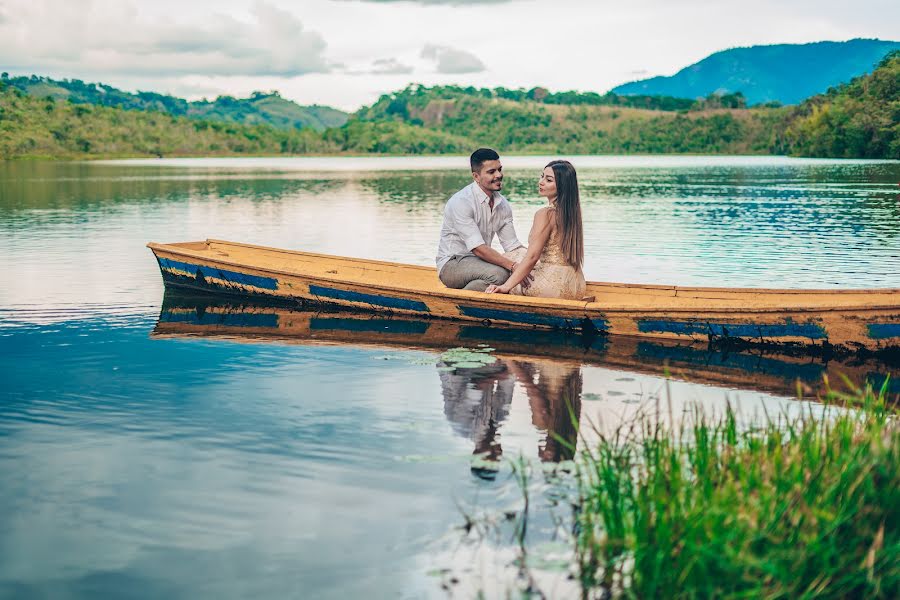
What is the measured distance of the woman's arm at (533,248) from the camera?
1012cm

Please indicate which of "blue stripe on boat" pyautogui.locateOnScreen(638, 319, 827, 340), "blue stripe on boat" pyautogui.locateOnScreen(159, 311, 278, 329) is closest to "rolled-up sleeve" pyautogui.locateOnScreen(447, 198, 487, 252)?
"blue stripe on boat" pyautogui.locateOnScreen(638, 319, 827, 340)

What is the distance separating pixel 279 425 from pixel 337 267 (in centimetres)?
681

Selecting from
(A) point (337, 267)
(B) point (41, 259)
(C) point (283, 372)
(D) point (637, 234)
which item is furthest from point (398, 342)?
(D) point (637, 234)

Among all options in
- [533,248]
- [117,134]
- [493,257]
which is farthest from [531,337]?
[117,134]

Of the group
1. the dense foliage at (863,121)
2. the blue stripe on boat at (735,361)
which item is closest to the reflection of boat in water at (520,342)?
the blue stripe on boat at (735,361)

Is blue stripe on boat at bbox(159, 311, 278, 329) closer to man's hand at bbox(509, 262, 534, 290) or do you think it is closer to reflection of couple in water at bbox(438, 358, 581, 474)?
man's hand at bbox(509, 262, 534, 290)

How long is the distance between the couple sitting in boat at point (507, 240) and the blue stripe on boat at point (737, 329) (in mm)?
1066

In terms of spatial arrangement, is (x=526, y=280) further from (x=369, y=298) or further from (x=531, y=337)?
(x=369, y=298)

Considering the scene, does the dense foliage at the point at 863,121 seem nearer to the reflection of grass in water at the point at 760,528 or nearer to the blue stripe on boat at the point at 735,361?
the blue stripe on boat at the point at 735,361

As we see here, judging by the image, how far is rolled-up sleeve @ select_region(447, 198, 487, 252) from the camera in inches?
427

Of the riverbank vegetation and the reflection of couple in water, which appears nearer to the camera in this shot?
the reflection of couple in water

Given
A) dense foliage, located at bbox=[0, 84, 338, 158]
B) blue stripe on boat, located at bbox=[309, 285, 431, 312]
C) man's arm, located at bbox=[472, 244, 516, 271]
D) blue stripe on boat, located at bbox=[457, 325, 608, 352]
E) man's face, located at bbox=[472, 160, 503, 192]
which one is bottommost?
blue stripe on boat, located at bbox=[457, 325, 608, 352]

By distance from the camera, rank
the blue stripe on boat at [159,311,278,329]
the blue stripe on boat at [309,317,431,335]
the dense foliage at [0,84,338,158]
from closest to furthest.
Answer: the blue stripe on boat at [309,317,431,335] < the blue stripe on boat at [159,311,278,329] < the dense foliage at [0,84,338,158]

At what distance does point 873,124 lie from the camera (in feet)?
295
